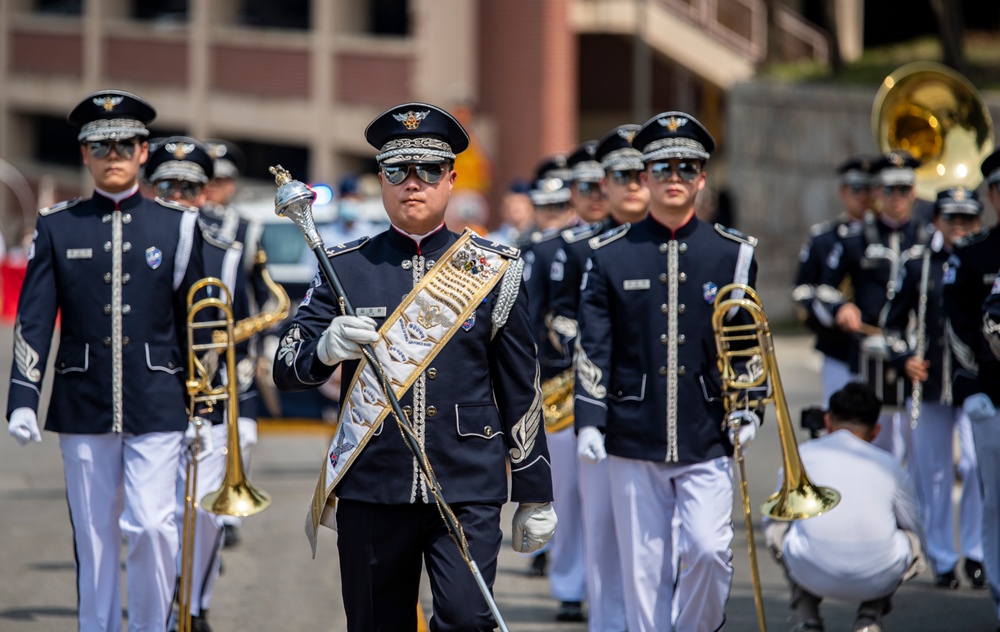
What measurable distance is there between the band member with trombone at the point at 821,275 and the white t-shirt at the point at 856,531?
2980mm

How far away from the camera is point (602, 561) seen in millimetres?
7656

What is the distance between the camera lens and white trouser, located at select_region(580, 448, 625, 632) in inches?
300

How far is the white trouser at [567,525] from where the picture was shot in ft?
28.2

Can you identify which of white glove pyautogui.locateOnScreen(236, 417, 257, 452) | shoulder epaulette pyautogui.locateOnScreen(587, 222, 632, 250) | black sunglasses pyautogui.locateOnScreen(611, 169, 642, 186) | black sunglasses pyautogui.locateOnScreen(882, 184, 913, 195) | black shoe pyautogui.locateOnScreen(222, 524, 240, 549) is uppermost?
black sunglasses pyautogui.locateOnScreen(611, 169, 642, 186)

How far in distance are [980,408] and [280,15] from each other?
2855cm

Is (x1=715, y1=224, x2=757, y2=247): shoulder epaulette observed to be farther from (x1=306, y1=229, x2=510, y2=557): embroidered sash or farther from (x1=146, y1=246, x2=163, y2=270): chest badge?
(x1=146, y1=246, x2=163, y2=270): chest badge

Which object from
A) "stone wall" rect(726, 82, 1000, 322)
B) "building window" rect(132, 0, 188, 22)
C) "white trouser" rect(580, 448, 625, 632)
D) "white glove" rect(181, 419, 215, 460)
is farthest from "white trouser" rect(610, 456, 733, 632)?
"building window" rect(132, 0, 188, 22)

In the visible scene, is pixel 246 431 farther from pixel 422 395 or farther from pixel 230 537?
pixel 422 395

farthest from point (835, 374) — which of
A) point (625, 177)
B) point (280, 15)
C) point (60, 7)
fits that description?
point (60, 7)

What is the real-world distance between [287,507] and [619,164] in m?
4.46

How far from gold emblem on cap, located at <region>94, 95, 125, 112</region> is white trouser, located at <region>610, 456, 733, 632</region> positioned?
8.72 feet

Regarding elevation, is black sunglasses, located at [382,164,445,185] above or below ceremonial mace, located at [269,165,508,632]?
above

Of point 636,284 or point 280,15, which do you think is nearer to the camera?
point 636,284

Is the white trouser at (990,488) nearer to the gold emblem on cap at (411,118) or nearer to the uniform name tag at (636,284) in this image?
the uniform name tag at (636,284)
